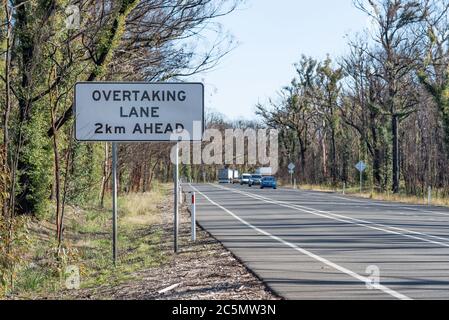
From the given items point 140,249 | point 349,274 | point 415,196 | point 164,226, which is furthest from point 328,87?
point 349,274

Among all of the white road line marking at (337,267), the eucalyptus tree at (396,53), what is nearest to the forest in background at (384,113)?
the eucalyptus tree at (396,53)

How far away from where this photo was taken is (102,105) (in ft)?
46.7

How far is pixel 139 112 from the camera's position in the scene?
1430cm

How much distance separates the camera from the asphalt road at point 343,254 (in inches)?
383

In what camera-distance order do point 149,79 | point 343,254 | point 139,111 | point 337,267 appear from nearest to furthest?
point 337,267
point 343,254
point 139,111
point 149,79

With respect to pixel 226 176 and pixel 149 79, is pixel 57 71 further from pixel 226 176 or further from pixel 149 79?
pixel 226 176

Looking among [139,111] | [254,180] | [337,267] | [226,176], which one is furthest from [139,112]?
[226,176]

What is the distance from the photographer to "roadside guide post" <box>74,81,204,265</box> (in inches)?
558

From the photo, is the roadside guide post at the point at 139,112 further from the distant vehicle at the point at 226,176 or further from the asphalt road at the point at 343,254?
the distant vehicle at the point at 226,176

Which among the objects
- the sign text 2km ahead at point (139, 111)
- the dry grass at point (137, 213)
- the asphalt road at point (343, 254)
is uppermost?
the sign text 2km ahead at point (139, 111)

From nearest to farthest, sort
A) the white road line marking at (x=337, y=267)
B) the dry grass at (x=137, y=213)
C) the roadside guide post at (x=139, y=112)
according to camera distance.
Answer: the white road line marking at (x=337, y=267)
the roadside guide post at (x=139, y=112)
the dry grass at (x=137, y=213)

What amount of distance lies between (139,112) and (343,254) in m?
4.97

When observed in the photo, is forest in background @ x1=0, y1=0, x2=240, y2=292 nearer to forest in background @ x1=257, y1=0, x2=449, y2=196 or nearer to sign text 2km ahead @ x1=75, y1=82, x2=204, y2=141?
sign text 2km ahead @ x1=75, y1=82, x2=204, y2=141

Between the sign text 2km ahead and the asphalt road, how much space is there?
290 cm
